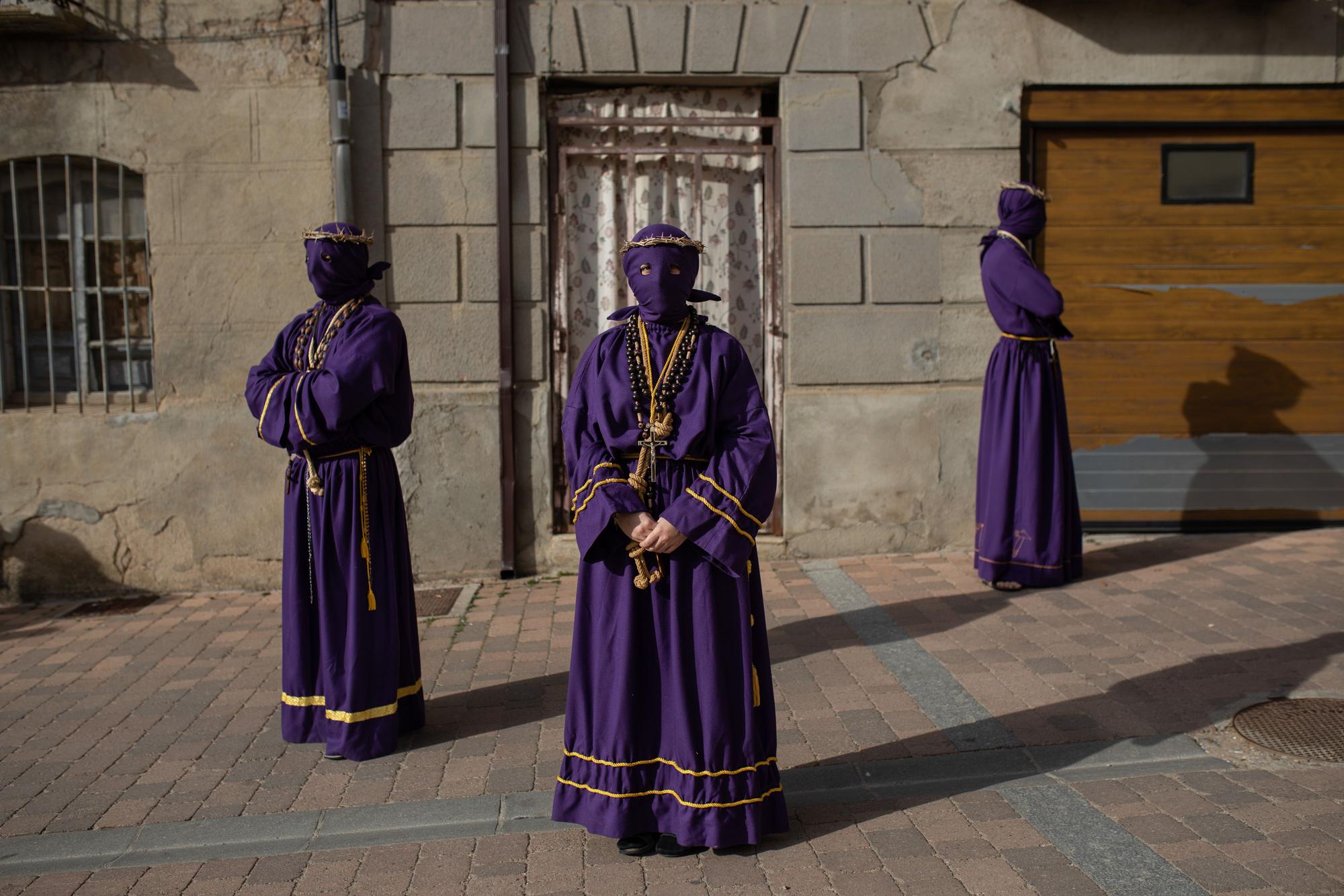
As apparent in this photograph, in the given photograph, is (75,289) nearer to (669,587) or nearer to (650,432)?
(650,432)

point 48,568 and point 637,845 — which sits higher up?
point 48,568

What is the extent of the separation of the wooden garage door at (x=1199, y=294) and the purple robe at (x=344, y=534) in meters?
4.84

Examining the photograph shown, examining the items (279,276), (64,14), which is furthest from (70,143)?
(279,276)

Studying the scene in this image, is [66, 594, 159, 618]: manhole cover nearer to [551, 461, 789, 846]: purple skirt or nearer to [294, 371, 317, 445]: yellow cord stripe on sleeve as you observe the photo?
[294, 371, 317, 445]: yellow cord stripe on sleeve

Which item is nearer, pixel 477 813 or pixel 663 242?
pixel 663 242

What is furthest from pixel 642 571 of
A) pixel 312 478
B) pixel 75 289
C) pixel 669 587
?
pixel 75 289

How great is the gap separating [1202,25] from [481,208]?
4756 millimetres

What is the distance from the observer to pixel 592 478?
11.7ft

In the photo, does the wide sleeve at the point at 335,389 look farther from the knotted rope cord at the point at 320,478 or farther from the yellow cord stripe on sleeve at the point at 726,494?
the yellow cord stripe on sleeve at the point at 726,494

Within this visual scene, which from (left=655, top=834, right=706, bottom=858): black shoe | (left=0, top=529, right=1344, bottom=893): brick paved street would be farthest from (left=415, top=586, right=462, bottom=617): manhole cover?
(left=655, top=834, right=706, bottom=858): black shoe

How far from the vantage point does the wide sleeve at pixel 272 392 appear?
175 inches

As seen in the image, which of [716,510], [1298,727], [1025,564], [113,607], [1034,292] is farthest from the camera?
[113,607]

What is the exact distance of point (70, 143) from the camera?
23.4 feet

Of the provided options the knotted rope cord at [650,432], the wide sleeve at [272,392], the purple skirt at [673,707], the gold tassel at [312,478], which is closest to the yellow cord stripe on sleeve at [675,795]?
the purple skirt at [673,707]
